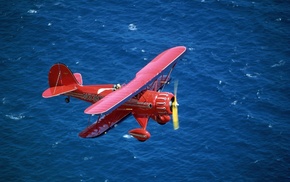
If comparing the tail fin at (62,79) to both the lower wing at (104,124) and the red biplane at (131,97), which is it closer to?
the red biplane at (131,97)

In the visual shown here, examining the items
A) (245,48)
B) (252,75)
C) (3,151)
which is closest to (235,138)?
(252,75)

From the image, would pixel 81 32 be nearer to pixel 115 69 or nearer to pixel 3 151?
pixel 115 69

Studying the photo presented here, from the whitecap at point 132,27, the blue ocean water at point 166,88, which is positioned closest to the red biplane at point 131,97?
the blue ocean water at point 166,88

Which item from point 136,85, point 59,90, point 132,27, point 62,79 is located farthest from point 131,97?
point 132,27

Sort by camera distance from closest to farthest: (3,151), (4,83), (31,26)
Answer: (3,151), (4,83), (31,26)

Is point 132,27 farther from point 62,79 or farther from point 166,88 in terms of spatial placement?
point 62,79

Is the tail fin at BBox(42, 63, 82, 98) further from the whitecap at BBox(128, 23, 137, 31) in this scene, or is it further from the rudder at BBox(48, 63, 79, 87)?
the whitecap at BBox(128, 23, 137, 31)
